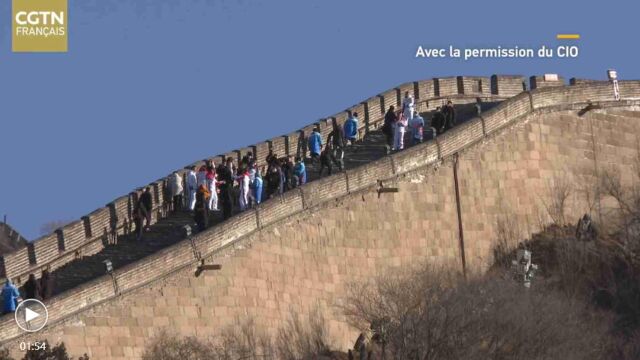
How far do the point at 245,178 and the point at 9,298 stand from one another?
8.10 meters

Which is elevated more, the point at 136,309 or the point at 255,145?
the point at 255,145

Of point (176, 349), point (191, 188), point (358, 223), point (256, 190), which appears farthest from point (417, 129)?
point (176, 349)

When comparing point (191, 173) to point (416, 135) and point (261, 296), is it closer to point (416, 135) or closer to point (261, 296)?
point (261, 296)

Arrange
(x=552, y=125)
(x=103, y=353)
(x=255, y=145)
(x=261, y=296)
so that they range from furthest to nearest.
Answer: (x=552, y=125)
(x=255, y=145)
(x=261, y=296)
(x=103, y=353)

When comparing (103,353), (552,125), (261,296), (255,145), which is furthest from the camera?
(552,125)

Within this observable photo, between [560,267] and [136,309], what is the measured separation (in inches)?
482

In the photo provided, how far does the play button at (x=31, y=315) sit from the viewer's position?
4656cm

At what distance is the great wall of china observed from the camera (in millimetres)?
49844

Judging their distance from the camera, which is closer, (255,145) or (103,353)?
(103,353)

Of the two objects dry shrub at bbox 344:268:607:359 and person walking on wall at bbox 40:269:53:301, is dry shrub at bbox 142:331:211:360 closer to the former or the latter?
person walking on wall at bbox 40:269:53:301

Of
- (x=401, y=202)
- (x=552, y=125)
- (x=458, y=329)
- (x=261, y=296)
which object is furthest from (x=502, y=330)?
(x=552, y=125)

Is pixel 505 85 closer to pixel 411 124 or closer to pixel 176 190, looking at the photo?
pixel 411 124

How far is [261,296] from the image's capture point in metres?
53.3

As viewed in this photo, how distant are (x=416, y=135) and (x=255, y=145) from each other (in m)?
3.65
